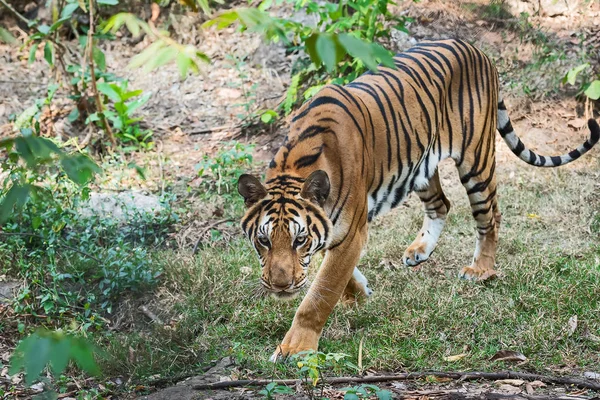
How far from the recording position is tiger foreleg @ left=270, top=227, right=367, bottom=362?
408cm

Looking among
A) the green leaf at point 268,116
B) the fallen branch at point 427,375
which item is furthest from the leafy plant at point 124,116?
the fallen branch at point 427,375

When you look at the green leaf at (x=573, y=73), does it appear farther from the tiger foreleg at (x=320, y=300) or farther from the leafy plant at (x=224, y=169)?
the tiger foreleg at (x=320, y=300)

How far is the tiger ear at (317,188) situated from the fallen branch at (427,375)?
0.97 meters

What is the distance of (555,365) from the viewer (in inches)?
153

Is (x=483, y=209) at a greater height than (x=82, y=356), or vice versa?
(x=82, y=356)

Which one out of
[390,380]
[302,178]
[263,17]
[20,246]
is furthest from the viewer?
[20,246]

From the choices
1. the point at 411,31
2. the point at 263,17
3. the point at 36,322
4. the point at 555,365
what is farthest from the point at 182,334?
the point at 411,31

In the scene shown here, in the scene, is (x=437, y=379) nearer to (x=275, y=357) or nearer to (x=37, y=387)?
(x=275, y=357)

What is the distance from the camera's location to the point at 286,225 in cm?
384

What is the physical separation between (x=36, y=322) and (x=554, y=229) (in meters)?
3.97

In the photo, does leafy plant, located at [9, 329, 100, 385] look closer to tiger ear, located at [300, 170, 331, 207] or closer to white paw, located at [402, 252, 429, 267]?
tiger ear, located at [300, 170, 331, 207]

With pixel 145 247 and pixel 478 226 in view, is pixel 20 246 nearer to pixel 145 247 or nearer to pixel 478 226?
pixel 145 247

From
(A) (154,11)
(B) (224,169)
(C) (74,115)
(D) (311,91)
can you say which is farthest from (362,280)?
(A) (154,11)

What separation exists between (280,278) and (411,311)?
42.6 inches
